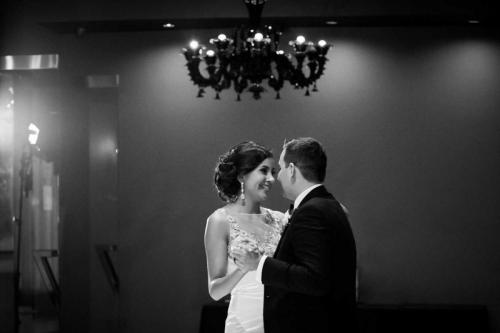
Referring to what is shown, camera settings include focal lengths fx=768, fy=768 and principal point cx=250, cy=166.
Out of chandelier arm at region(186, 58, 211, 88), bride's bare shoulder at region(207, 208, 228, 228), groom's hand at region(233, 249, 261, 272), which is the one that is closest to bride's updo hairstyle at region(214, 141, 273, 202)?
bride's bare shoulder at region(207, 208, 228, 228)

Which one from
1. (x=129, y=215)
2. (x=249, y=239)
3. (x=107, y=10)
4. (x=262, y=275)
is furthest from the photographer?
(x=129, y=215)

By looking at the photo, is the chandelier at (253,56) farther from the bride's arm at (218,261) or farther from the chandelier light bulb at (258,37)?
the bride's arm at (218,261)

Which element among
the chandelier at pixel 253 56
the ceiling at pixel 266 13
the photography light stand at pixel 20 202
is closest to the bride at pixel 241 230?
the chandelier at pixel 253 56

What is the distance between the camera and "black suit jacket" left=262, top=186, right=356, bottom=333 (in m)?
2.77

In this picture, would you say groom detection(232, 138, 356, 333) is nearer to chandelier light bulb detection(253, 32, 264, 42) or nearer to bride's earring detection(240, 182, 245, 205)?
bride's earring detection(240, 182, 245, 205)

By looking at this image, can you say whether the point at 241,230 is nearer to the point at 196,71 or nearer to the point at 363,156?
the point at 196,71

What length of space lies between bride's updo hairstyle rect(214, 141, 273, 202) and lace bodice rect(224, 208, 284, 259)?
131 millimetres

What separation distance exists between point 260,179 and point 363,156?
2.85 metres

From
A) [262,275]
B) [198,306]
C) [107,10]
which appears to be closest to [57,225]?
[198,306]

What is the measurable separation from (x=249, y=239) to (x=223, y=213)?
20cm

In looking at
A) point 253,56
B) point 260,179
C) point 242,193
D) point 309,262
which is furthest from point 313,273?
point 253,56

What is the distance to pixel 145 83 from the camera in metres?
6.63

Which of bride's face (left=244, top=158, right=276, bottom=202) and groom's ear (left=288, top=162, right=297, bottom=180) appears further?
bride's face (left=244, top=158, right=276, bottom=202)

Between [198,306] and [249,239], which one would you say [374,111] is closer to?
[198,306]
